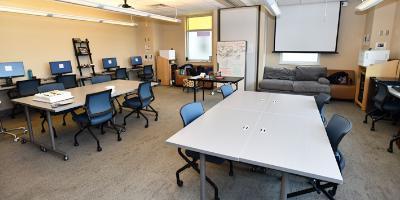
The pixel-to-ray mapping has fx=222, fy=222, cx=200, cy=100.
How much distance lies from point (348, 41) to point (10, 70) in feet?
28.6

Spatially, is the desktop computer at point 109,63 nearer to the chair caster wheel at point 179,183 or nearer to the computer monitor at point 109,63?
the computer monitor at point 109,63

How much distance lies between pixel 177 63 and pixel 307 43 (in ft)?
16.0

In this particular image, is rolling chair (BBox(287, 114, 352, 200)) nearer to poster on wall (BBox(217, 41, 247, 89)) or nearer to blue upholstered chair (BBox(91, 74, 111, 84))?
blue upholstered chair (BBox(91, 74, 111, 84))

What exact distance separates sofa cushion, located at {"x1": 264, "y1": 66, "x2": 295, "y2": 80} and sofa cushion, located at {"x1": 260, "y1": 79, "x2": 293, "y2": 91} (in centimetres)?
32

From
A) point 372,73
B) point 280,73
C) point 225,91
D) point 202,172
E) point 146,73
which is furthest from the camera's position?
point 146,73

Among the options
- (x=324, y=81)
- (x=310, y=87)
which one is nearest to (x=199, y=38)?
(x=310, y=87)

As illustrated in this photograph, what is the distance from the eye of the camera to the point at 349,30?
6270 mm

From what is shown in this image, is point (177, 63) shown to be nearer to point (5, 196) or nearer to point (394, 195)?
point (5, 196)

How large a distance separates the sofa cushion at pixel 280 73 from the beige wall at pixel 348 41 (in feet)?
3.12

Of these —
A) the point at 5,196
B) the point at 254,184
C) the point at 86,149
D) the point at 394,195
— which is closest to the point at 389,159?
the point at 394,195

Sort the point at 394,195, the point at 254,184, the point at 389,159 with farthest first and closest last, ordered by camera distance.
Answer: the point at 389,159
the point at 254,184
the point at 394,195

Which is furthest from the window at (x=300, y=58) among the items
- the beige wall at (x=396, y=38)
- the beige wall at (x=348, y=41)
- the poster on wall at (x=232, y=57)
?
the beige wall at (x=396, y=38)

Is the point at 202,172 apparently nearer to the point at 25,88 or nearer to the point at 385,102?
the point at 385,102

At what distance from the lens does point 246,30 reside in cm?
672
